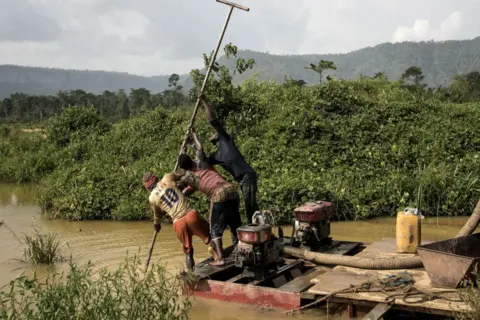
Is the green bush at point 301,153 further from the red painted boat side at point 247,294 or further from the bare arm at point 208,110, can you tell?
the red painted boat side at point 247,294

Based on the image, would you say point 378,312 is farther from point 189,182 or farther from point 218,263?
point 189,182

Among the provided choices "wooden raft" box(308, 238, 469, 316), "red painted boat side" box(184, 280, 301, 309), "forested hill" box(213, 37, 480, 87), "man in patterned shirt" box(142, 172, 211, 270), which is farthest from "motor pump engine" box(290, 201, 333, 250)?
"forested hill" box(213, 37, 480, 87)

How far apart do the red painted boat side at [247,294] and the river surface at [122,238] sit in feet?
0.33

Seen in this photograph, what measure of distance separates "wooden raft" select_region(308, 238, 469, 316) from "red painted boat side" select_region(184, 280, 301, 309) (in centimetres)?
28

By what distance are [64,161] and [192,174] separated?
452 inches

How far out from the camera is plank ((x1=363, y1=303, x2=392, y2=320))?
16.2ft

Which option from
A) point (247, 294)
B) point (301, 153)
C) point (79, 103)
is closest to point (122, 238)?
point (247, 294)

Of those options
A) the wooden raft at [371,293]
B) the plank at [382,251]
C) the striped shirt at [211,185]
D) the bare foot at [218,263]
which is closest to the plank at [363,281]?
the wooden raft at [371,293]

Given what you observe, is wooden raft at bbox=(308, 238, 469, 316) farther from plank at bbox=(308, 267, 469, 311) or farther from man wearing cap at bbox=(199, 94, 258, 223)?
man wearing cap at bbox=(199, 94, 258, 223)

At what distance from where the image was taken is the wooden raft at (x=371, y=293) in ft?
16.3

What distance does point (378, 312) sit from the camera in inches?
198

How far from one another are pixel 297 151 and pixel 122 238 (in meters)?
5.12

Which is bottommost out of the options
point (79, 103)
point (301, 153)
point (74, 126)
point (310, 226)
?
point (310, 226)

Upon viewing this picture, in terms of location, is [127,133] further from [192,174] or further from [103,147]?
[192,174]
